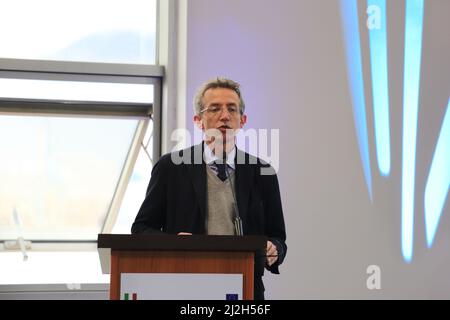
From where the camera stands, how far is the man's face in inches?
101

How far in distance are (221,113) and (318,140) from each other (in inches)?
69.7

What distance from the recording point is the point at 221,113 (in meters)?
2.58

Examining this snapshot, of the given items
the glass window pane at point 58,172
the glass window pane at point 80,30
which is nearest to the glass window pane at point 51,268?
the glass window pane at point 58,172

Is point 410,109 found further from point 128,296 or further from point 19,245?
point 128,296

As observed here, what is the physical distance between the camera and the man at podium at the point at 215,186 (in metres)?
2.54

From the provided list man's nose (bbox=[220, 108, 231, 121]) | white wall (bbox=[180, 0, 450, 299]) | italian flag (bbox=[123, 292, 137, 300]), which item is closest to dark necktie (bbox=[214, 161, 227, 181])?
man's nose (bbox=[220, 108, 231, 121])

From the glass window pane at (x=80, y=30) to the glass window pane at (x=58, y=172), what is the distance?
392 mm

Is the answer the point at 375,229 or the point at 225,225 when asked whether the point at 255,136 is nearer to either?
the point at 375,229

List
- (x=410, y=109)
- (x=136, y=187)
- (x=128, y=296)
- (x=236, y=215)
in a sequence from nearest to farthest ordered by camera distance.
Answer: (x=128, y=296), (x=236, y=215), (x=410, y=109), (x=136, y=187)

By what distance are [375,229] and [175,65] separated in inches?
57.5

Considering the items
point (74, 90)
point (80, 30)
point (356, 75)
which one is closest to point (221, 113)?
point (356, 75)

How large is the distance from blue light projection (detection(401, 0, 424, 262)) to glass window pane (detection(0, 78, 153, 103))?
150 cm

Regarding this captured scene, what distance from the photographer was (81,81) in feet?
14.4
